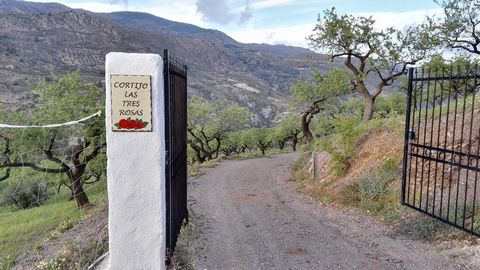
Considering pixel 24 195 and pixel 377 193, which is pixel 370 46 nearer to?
pixel 377 193

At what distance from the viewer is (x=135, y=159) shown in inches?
164

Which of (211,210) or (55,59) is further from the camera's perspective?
(55,59)

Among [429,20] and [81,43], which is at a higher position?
[81,43]

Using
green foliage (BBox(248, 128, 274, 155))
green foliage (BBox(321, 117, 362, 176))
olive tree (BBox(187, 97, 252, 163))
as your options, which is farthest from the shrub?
green foliage (BBox(248, 128, 274, 155))

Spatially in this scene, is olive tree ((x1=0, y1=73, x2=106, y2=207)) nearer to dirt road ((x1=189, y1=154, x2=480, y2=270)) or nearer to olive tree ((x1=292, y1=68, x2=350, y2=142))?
dirt road ((x1=189, y1=154, x2=480, y2=270))

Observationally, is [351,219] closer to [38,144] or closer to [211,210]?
[211,210]

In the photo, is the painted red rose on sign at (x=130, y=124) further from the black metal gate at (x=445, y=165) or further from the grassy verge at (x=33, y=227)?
the grassy verge at (x=33, y=227)

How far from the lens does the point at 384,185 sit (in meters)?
9.00

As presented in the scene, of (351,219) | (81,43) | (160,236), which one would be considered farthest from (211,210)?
(81,43)

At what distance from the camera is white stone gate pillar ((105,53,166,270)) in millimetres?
4102

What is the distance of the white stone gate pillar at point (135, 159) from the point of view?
4102mm

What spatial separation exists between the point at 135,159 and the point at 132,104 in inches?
22.9

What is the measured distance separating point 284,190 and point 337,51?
8.28 meters

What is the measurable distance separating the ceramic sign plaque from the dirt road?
2.53 meters
